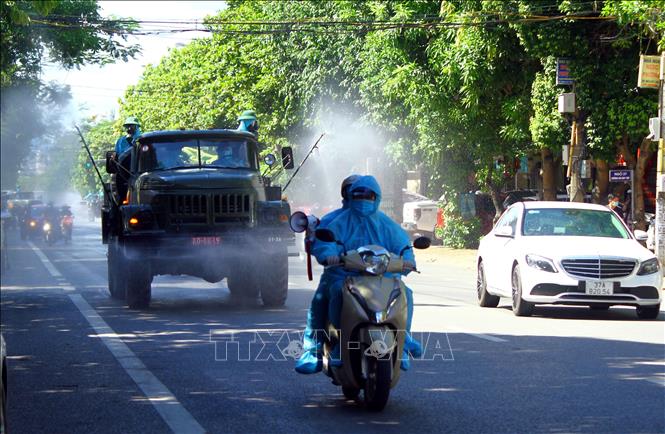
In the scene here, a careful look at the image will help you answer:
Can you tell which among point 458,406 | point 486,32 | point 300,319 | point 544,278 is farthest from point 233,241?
point 486,32

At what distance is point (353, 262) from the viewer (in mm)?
9023

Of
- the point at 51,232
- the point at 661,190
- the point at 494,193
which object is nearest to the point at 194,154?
the point at 661,190

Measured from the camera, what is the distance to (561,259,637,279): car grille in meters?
16.5

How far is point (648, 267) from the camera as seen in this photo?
1661cm

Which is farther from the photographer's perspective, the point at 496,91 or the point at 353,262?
the point at 496,91

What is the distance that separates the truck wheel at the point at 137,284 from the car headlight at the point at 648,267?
687 cm

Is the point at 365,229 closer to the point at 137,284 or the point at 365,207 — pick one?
the point at 365,207

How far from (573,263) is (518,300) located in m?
0.90

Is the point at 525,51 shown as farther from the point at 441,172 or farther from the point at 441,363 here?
the point at 441,363

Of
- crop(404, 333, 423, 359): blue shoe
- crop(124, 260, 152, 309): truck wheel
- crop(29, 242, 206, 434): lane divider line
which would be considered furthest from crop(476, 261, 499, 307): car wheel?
crop(404, 333, 423, 359): blue shoe

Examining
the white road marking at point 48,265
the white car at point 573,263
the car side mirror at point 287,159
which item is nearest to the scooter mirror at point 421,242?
the white car at point 573,263

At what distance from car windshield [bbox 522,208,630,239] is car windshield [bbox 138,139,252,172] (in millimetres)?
4489

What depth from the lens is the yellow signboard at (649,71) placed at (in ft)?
90.2

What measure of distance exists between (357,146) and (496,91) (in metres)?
14.4
